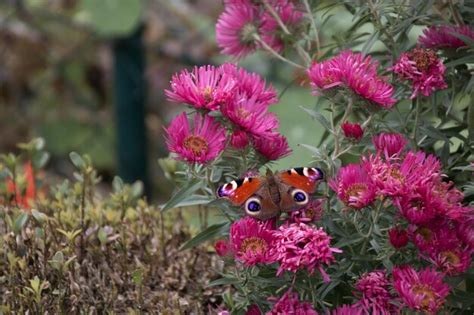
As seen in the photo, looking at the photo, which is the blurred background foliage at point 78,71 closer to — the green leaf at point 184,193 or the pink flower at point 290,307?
the green leaf at point 184,193

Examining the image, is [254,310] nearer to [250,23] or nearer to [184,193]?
[184,193]

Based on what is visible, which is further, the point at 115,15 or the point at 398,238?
the point at 115,15

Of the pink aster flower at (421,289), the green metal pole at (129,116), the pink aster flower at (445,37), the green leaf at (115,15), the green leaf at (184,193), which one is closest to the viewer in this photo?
the pink aster flower at (421,289)

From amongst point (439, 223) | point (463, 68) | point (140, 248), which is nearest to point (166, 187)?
point (140, 248)

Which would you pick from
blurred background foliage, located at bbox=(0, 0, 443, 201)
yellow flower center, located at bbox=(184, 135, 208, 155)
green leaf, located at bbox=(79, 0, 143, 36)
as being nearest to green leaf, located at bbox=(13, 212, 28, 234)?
yellow flower center, located at bbox=(184, 135, 208, 155)

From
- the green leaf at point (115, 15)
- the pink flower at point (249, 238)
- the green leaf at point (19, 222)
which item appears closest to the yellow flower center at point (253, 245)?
the pink flower at point (249, 238)

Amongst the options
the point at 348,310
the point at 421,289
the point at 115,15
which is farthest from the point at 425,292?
the point at 115,15
